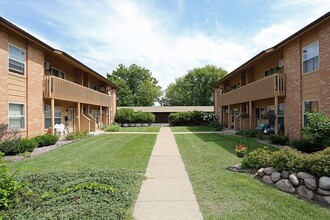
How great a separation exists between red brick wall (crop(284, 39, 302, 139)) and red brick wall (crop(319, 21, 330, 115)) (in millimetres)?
1785

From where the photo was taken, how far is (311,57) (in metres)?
12.2

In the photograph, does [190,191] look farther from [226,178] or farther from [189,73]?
[189,73]

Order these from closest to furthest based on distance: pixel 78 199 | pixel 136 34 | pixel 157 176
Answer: pixel 78 199 < pixel 157 176 < pixel 136 34

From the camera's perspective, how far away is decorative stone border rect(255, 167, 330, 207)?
4.92m

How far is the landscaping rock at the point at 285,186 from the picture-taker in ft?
17.9

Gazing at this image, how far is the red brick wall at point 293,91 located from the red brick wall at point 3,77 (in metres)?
15.3

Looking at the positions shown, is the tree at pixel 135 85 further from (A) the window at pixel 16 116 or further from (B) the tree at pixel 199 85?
(A) the window at pixel 16 116

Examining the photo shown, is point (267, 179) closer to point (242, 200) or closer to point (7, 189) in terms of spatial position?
point (242, 200)

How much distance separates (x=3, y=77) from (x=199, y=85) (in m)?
59.1

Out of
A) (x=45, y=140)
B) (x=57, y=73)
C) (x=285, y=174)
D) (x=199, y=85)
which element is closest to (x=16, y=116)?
(x=45, y=140)

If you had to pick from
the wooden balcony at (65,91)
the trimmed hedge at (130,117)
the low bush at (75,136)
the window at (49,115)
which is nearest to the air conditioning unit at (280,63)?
the wooden balcony at (65,91)

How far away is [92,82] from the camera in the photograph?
87.0ft

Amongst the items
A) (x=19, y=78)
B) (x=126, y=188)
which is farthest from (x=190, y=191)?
(x=19, y=78)

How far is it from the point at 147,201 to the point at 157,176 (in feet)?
6.41
